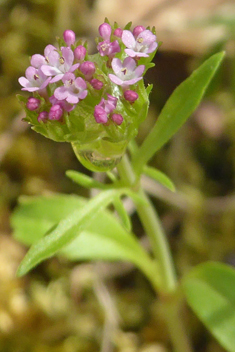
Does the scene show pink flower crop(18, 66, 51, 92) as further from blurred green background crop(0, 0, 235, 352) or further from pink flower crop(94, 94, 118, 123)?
blurred green background crop(0, 0, 235, 352)

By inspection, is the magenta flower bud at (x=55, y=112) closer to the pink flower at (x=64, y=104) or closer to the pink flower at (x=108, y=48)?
the pink flower at (x=64, y=104)

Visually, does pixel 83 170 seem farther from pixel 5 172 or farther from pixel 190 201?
pixel 190 201

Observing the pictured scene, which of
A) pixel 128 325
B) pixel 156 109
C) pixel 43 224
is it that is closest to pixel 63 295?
pixel 128 325

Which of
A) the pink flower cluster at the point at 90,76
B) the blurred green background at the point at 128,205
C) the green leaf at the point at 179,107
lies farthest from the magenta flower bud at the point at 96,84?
the blurred green background at the point at 128,205

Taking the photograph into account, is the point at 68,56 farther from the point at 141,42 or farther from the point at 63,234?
the point at 63,234

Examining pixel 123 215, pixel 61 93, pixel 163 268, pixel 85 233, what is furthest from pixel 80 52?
pixel 163 268

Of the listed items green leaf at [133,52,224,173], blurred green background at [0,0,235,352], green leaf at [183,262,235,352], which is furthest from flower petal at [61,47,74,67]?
blurred green background at [0,0,235,352]

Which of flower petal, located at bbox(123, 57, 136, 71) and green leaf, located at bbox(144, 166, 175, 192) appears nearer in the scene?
flower petal, located at bbox(123, 57, 136, 71)
